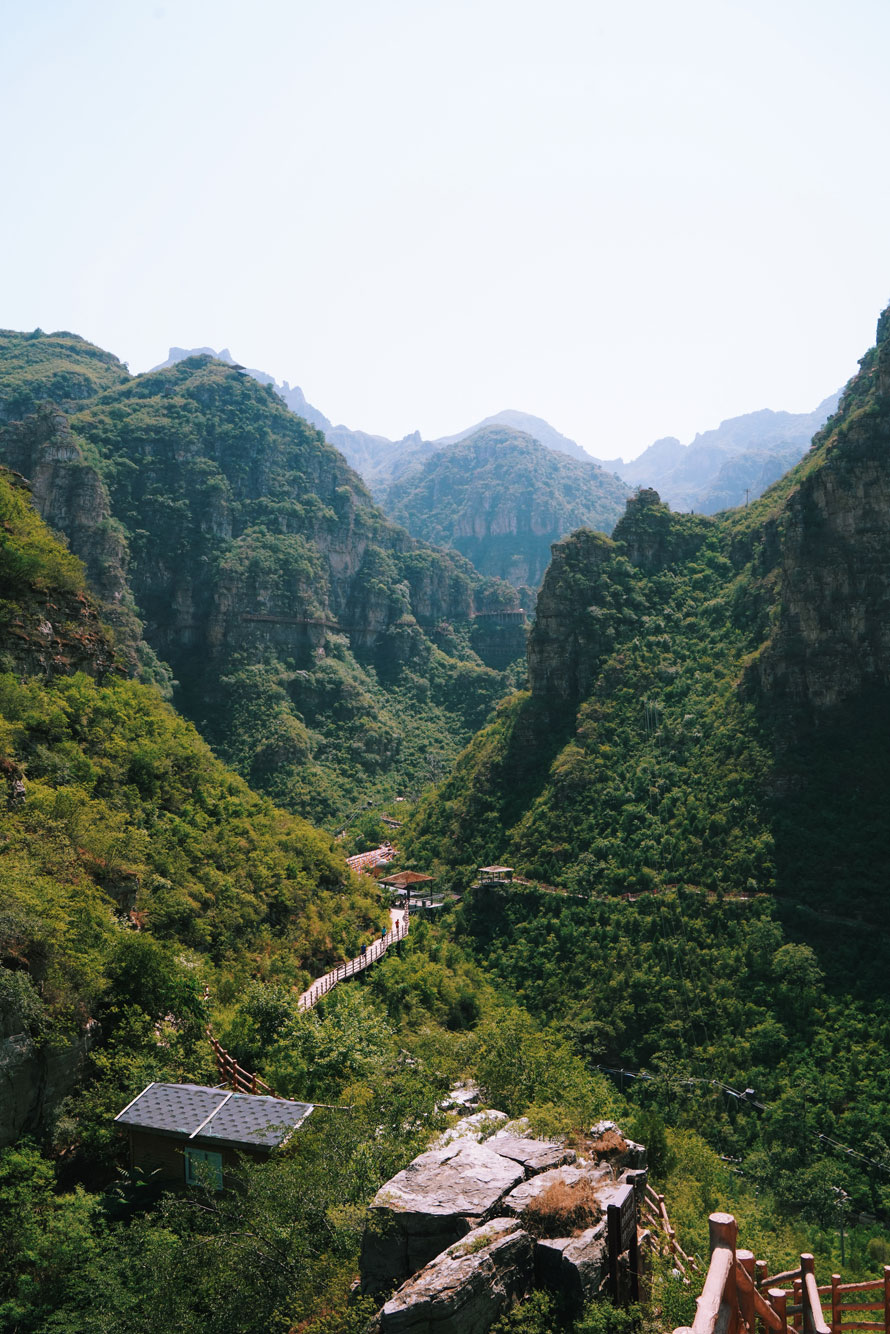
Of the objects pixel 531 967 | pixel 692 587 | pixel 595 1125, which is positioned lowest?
pixel 531 967

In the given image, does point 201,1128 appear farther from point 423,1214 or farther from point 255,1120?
point 423,1214

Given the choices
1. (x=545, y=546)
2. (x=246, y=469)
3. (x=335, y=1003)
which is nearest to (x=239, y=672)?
(x=246, y=469)

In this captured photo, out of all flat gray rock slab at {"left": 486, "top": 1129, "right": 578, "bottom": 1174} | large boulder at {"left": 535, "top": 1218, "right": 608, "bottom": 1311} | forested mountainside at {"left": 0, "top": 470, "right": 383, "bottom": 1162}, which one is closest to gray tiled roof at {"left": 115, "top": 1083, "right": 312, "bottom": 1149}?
forested mountainside at {"left": 0, "top": 470, "right": 383, "bottom": 1162}

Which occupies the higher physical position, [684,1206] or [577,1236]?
[577,1236]

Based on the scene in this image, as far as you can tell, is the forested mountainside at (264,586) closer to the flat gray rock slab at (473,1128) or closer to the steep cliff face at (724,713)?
the steep cliff face at (724,713)

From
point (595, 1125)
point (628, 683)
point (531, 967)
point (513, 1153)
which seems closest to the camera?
point (513, 1153)

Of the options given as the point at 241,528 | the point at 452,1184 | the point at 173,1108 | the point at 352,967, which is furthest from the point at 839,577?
the point at 241,528

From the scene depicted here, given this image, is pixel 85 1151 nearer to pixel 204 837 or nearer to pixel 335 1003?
pixel 335 1003
